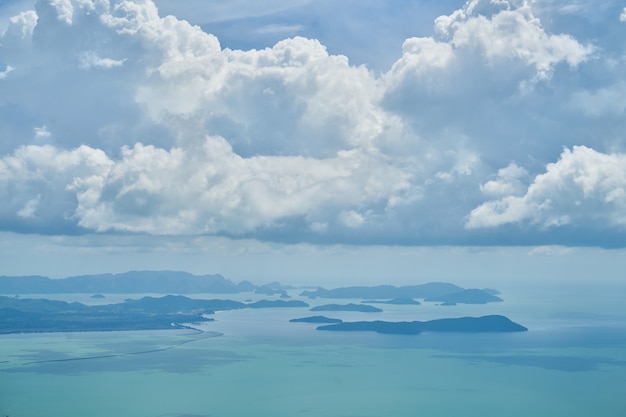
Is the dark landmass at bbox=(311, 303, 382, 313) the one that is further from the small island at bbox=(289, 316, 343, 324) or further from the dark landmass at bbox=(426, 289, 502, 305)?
the dark landmass at bbox=(426, 289, 502, 305)

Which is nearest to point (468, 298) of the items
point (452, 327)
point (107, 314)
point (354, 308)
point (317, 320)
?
point (354, 308)

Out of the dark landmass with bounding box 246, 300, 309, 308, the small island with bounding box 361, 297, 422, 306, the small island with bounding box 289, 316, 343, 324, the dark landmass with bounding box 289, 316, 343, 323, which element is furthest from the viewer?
the small island with bounding box 361, 297, 422, 306

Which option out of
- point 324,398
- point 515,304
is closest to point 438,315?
point 515,304

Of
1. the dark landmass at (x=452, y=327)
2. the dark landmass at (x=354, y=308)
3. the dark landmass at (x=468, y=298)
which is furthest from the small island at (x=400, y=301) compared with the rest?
the dark landmass at (x=452, y=327)

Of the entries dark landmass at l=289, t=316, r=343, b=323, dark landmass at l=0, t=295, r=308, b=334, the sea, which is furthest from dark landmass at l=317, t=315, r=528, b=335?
dark landmass at l=0, t=295, r=308, b=334

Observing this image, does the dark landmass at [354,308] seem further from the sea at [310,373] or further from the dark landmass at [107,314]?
the sea at [310,373]

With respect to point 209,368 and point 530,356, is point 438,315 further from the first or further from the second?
point 209,368
